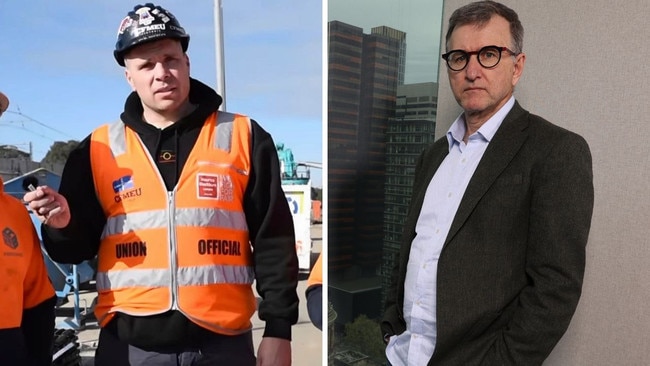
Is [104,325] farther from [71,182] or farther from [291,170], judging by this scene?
[291,170]

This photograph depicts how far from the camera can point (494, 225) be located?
118 cm

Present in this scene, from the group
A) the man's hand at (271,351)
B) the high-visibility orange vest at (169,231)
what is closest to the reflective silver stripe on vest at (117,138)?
the high-visibility orange vest at (169,231)

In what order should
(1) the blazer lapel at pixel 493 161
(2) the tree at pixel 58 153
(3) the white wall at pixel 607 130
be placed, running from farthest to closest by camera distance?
(3) the white wall at pixel 607 130 < (2) the tree at pixel 58 153 < (1) the blazer lapel at pixel 493 161

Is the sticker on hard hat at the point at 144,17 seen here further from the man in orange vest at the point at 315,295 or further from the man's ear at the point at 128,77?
the man in orange vest at the point at 315,295

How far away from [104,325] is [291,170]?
2.30ft

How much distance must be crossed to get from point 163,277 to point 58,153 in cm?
45

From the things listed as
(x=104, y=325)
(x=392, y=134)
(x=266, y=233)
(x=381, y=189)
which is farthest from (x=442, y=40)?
(x=104, y=325)

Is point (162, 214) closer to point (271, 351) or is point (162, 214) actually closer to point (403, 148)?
point (271, 351)

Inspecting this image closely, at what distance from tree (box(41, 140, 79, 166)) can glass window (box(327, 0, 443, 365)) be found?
3.26ft

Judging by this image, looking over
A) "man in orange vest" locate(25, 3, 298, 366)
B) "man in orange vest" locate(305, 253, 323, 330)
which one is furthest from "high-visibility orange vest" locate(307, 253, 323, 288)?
"man in orange vest" locate(25, 3, 298, 366)

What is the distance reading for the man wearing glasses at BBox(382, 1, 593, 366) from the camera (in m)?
1.09

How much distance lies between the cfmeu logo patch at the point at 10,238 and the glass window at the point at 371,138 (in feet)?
3.70

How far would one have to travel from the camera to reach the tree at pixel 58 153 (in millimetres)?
1409

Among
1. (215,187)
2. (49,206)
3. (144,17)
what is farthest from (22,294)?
(144,17)
